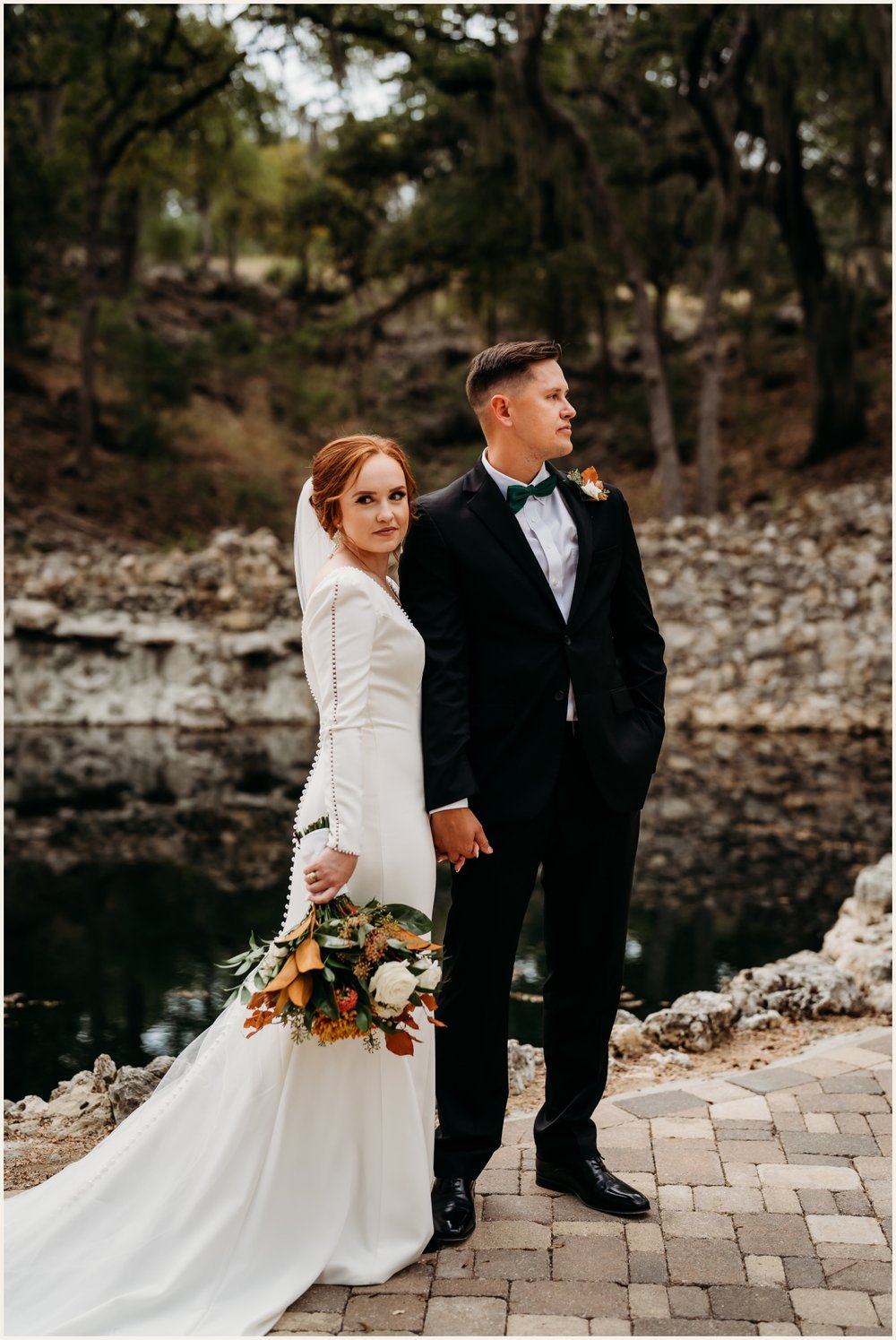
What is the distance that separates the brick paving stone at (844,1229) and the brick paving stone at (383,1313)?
960 mm

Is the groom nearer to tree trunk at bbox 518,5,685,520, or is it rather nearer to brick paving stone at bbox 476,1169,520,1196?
brick paving stone at bbox 476,1169,520,1196

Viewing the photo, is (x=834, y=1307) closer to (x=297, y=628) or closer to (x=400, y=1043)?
(x=400, y=1043)

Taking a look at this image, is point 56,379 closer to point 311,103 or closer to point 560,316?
point 311,103

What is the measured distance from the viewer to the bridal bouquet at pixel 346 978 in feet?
8.34

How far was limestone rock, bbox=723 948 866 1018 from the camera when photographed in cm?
462

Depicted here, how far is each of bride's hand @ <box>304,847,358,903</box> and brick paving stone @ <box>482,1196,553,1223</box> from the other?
0.97 m

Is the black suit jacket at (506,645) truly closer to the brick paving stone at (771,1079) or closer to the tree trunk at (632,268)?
the brick paving stone at (771,1079)

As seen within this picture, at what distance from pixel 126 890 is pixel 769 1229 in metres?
5.00

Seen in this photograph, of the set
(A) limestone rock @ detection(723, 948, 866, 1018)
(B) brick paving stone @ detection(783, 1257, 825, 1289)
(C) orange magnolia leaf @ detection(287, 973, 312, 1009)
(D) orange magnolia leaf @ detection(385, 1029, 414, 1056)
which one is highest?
(C) orange magnolia leaf @ detection(287, 973, 312, 1009)

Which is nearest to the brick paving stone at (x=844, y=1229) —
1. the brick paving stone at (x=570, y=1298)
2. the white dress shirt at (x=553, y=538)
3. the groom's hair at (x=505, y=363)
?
the brick paving stone at (x=570, y=1298)

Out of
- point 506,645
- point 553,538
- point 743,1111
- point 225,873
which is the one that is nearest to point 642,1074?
point 743,1111

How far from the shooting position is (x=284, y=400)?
75.8 feet

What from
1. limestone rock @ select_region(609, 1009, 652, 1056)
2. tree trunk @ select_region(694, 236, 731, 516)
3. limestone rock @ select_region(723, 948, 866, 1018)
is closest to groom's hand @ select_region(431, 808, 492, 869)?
limestone rock @ select_region(609, 1009, 652, 1056)

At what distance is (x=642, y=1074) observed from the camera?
4.07 meters
